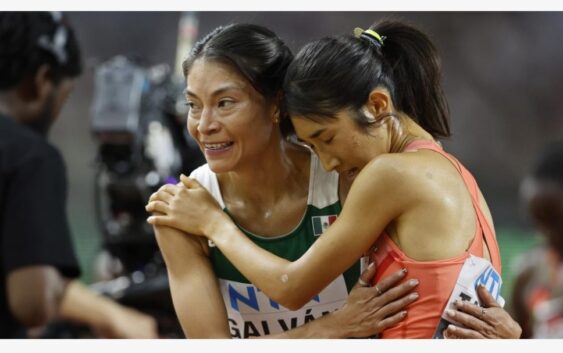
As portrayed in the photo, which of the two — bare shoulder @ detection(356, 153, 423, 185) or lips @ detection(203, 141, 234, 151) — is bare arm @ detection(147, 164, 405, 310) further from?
lips @ detection(203, 141, 234, 151)

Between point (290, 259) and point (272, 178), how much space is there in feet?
0.77

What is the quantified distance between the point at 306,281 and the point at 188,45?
4026 mm

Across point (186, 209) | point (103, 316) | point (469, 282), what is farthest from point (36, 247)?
point (469, 282)

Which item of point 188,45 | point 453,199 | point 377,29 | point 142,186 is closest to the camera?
point 453,199

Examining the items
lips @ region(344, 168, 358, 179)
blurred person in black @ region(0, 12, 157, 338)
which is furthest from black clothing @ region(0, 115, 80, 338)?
lips @ region(344, 168, 358, 179)

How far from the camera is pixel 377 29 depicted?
2.49 metres

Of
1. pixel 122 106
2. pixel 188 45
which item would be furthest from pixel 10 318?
pixel 188 45

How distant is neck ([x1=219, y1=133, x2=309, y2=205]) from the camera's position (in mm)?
2600

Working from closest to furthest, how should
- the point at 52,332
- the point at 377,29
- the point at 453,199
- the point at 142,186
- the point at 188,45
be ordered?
the point at 453,199 → the point at 377,29 → the point at 52,332 → the point at 142,186 → the point at 188,45

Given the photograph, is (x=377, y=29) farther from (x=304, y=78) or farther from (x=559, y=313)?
(x=559, y=313)

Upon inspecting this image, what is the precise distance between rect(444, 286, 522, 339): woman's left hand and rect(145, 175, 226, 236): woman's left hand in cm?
66

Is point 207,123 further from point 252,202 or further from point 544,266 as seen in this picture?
point 544,266

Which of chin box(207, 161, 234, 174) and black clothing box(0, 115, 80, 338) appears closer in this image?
black clothing box(0, 115, 80, 338)

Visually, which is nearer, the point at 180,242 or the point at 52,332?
the point at 180,242
